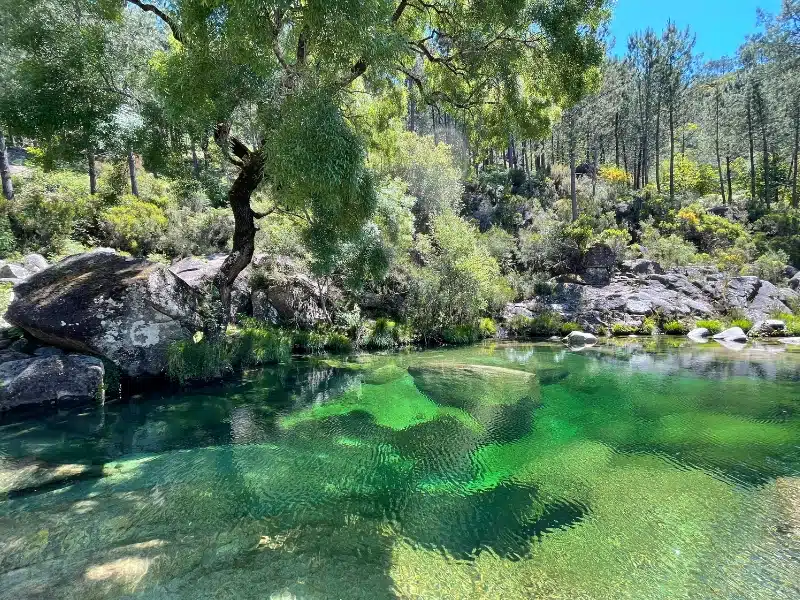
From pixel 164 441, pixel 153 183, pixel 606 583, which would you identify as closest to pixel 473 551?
pixel 606 583

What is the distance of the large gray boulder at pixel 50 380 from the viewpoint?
9.70 meters

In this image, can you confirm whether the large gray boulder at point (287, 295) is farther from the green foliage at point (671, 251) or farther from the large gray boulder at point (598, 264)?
the green foliage at point (671, 251)

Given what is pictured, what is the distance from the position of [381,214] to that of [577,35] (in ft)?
26.1

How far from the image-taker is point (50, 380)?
32.9 ft

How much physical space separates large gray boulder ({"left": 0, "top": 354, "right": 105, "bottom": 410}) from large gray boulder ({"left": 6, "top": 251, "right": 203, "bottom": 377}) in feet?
1.61

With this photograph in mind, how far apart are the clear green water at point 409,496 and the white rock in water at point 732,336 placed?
1109 centimetres

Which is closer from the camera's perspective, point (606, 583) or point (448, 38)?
point (606, 583)

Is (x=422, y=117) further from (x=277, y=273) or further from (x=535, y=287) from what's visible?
(x=277, y=273)

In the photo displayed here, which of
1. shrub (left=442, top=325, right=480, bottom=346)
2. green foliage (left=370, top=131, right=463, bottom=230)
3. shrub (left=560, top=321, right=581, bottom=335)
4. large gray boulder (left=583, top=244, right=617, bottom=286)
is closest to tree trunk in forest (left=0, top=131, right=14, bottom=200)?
green foliage (left=370, top=131, right=463, bottom=230)

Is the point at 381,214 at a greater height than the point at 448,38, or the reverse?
the point at 448,38

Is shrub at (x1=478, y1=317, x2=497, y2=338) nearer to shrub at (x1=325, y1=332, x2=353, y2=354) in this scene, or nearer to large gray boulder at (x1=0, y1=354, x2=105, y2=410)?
shrub at (x1=325, y1=332, x2=353, y2=354)

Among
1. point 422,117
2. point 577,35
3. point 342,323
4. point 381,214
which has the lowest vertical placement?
point 342,323

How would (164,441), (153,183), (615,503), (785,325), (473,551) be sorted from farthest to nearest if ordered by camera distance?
(153,183) < (785,325) < (164,441) < (615,503) < (473,551)

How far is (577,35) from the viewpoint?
9539mm
